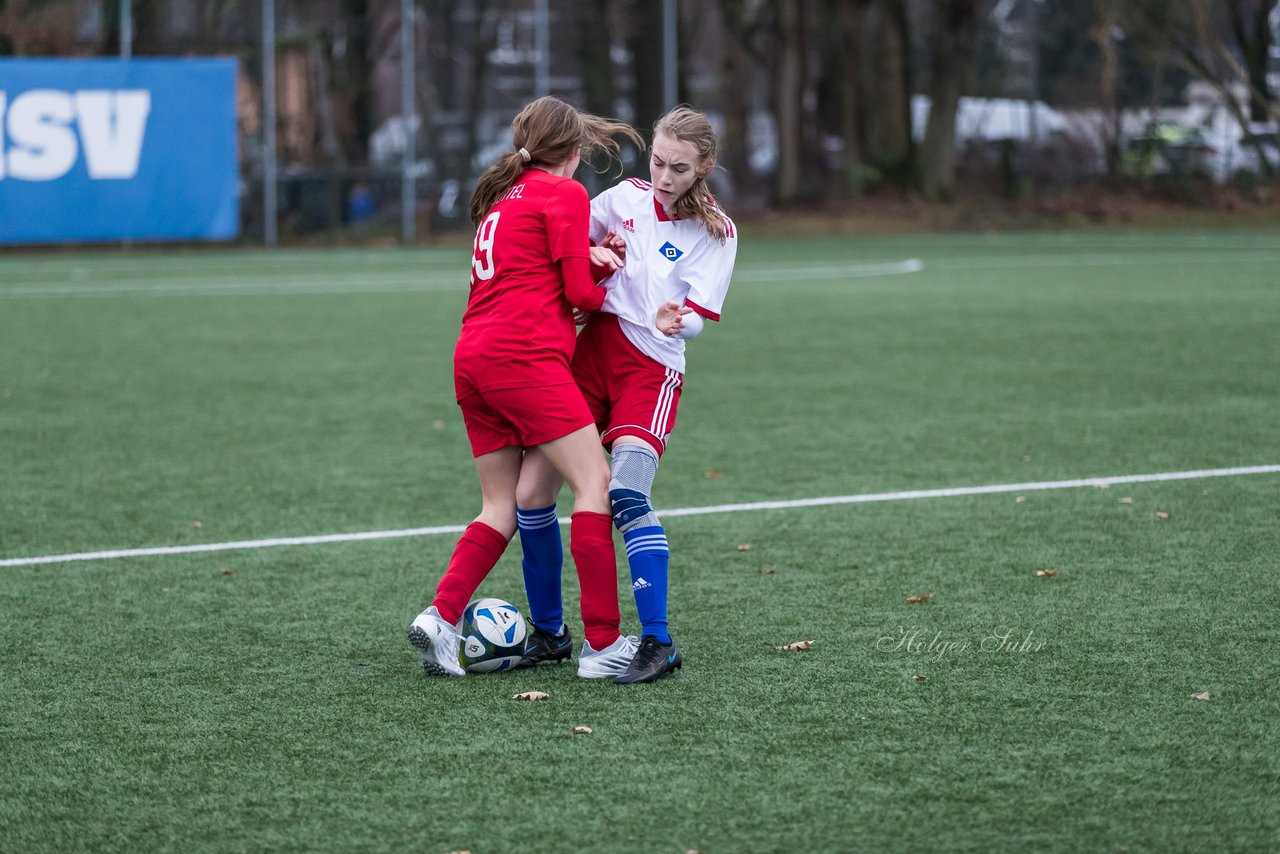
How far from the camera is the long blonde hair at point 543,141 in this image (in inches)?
183

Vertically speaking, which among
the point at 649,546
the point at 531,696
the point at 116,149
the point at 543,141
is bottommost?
the point at 531,696

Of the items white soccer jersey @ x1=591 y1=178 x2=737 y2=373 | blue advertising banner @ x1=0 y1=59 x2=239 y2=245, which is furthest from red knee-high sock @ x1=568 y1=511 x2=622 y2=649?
blue advertising banner @ x1=0 y1=59 x2=239 y2=245

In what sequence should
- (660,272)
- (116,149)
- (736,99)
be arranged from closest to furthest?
(660,272), (116,149), (736,99)

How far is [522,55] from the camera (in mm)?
31188

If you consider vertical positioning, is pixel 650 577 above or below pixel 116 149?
below

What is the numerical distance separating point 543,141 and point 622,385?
75 cm

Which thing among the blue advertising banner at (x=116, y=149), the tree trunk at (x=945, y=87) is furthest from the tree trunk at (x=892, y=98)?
the blue advertising banner at (x=116, y=149)

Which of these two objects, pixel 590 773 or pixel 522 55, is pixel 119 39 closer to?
pixel 522 55

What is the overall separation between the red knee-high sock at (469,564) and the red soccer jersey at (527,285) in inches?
18.7

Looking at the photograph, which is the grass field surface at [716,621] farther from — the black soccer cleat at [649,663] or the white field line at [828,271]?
the white field line at [828,271]

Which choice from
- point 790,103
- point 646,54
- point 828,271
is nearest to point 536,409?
point 828,271

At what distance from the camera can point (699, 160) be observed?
15.5ft

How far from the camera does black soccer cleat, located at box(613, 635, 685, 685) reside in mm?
4664

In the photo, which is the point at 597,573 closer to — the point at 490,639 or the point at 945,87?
the point at 490,639
